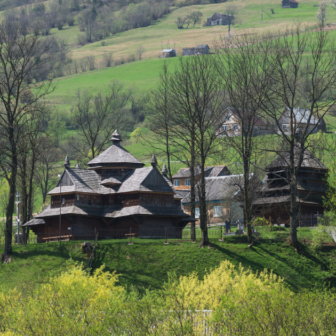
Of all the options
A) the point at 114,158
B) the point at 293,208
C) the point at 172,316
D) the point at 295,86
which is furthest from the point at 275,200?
the point at 172,316

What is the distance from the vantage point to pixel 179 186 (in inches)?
3701

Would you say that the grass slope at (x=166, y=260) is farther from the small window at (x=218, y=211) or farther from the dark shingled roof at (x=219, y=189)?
the small window at (x=218, y=211)

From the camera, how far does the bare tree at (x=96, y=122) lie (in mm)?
62781

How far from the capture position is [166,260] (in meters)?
40.3

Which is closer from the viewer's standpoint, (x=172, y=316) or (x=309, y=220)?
(x=172, y=316)

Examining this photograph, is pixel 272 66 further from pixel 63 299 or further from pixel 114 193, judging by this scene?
pixel 63 299

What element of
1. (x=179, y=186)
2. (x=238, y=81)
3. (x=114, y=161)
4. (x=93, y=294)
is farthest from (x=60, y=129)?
(x=93, y=294)

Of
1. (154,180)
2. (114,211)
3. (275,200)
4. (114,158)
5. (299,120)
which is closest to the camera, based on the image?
(114,211)

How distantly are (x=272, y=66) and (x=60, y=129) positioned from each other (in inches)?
3577

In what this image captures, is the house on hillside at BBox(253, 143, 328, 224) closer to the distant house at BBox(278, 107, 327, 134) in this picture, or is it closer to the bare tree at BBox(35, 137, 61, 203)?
the distant house at BBox(278, 107, 327, 134)

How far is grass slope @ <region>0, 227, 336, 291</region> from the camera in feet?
125

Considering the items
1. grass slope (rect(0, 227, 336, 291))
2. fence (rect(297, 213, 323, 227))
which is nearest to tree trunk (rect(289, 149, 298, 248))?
grass slope (rect(0, 227, 336, 291))

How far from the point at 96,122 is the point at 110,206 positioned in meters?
76.8

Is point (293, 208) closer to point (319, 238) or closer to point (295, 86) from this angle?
point (319, 238)
